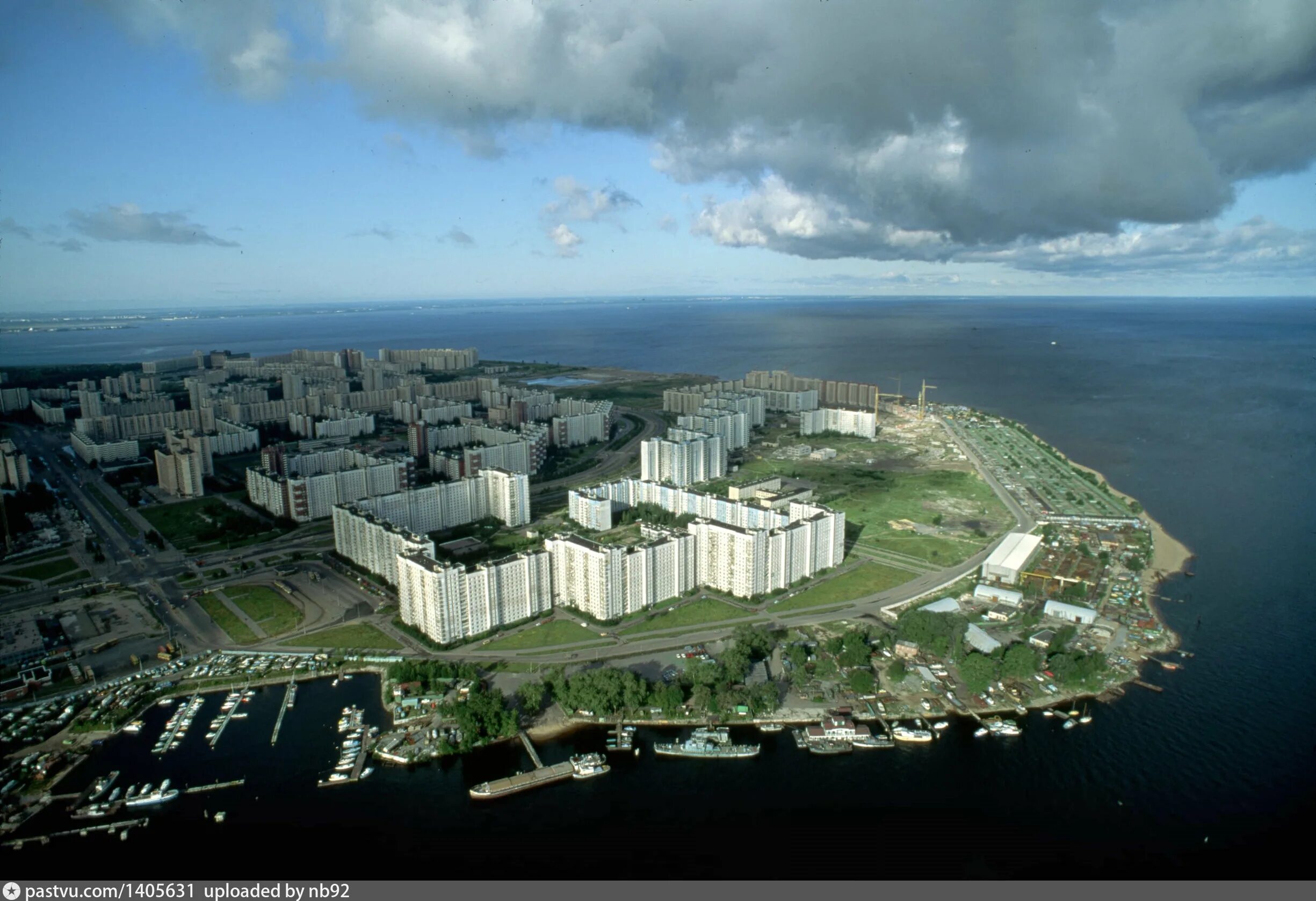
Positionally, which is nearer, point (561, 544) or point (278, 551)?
point (561, 544)

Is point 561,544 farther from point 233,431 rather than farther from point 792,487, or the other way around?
point 233,431

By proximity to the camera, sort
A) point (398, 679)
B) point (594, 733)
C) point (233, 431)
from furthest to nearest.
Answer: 1. point (233, 431)
2. point (398, 679)
3. point (594, 733)

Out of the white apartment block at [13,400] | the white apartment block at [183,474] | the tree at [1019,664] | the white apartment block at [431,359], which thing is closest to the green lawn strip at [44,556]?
the white apartment block at [183,474]

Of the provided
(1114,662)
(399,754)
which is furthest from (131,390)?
(1114,662)

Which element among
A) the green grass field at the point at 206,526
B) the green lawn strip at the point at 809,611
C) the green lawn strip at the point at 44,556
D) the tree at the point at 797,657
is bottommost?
the green lawn strip at the point at 44,556

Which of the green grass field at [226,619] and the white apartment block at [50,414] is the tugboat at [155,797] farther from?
the white apartment block at [50,414]

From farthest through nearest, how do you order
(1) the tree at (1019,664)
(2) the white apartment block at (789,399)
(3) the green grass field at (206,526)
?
(2) the white apartment block at (789,399)
(3) the green grass field at (206,526)
(1) the tree at (1019,664)
